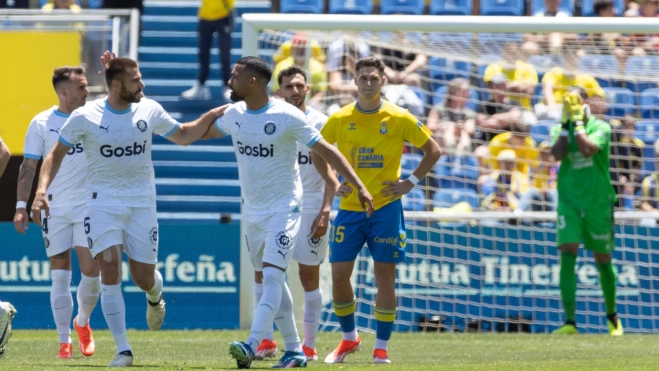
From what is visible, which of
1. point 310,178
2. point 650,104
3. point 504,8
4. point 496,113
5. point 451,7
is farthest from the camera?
point 451,7

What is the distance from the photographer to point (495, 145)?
15297mm

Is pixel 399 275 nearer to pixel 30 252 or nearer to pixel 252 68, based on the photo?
pixel 30 252

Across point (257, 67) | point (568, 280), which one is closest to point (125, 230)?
point (257, 67)

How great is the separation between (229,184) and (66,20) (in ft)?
10.9

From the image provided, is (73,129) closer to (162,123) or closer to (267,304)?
(162,123)

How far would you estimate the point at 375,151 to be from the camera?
9.55 meters

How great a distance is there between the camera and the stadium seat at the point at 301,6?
761 inches

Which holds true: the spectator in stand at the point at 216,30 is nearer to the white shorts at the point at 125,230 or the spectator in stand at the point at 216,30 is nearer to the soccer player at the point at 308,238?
the soccer player at the point at 308,238

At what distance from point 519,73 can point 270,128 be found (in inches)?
307

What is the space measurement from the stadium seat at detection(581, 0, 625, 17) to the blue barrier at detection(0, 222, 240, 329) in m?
8.40

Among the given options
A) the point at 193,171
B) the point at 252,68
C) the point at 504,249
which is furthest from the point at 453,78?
the point at 252,68

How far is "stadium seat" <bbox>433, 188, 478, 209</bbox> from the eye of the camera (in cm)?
1500

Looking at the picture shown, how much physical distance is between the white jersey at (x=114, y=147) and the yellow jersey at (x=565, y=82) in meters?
8.03

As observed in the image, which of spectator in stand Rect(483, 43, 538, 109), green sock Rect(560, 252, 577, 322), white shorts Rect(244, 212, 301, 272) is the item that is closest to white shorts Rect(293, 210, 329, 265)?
white shorts Rect(244, 212, 301, 272)
